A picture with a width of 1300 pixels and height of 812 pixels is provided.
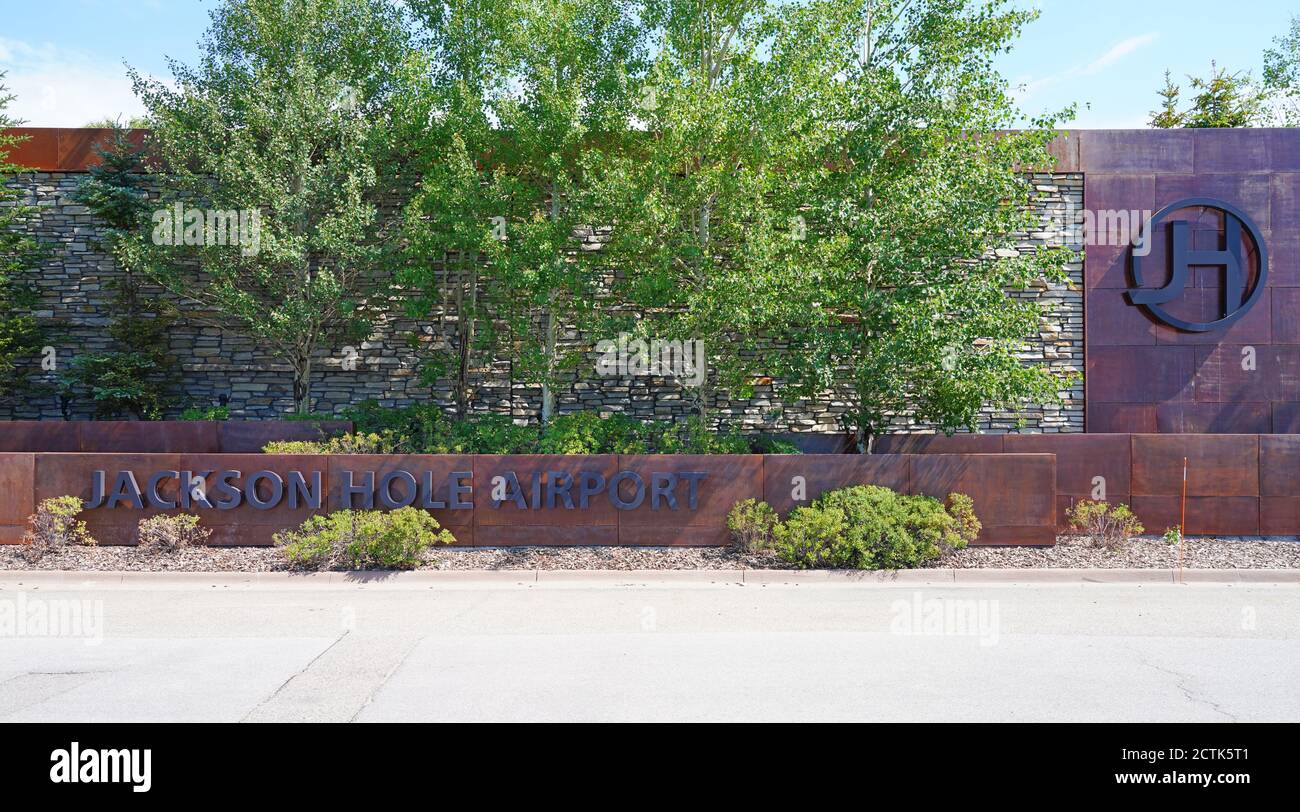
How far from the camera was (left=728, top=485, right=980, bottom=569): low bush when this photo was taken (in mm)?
10922

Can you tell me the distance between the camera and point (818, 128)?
505 inches

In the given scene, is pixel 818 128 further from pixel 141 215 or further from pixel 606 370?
pixel 141 215

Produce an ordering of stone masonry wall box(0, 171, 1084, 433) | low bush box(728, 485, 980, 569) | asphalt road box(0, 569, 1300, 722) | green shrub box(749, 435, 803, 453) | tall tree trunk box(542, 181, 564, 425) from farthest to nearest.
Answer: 1. stone masonry wall box(0, 171, 1084, 433)
2. tall tree trunk box(542, 181, 564, 425)
3. green shrub box(749, 435, 803, 453)
4. low bush box(728, 485, 980, 569)
5. asphalt road box(0, 569, 1300, 722)

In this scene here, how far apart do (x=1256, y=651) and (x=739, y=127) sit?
9315 mm

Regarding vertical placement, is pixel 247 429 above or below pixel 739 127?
below

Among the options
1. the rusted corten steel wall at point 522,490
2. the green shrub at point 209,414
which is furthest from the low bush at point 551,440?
the green shrub at point 209,414

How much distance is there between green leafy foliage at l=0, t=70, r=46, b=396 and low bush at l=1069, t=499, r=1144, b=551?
19491 mm

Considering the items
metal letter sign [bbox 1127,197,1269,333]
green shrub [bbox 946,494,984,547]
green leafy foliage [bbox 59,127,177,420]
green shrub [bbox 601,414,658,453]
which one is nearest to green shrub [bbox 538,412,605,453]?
green shrub [bbox 601,414,658,453]

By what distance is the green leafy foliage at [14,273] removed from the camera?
54.2ft

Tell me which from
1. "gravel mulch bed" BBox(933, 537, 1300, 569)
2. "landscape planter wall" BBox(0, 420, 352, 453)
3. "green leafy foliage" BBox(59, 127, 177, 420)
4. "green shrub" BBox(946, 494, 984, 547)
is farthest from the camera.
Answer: "green leafy foliage" BBox(59, 127, 177, 420)

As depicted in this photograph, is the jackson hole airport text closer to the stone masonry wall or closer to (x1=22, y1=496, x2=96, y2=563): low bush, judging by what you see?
(x1=22, y1=496, x2=96, y2=563): low bush

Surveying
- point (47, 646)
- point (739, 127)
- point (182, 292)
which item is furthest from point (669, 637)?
point (182, 292)

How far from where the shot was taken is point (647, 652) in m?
6.98

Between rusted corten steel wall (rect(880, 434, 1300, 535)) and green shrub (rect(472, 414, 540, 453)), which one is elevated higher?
green shrub (rect(472, 414, 540, 453))
